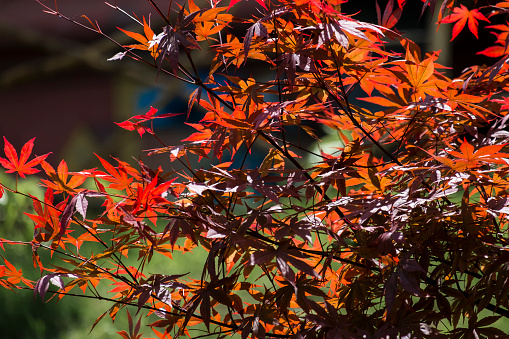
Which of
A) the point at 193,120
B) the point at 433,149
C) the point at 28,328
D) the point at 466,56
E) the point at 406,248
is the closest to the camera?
the point at 406,248

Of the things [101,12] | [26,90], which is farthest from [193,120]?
[26,90]

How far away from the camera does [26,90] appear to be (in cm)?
538

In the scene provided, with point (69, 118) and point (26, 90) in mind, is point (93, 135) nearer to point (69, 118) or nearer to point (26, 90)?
point (69, 118)

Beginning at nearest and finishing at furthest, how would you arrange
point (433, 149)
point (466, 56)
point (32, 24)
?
point (433, 149), point (466, 56), point (32, 24)

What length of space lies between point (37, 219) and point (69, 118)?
4272 millimetres

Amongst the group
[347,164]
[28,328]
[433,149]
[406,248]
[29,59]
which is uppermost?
[29,59]

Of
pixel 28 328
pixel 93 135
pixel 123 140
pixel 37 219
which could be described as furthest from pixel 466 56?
pixel 37 219

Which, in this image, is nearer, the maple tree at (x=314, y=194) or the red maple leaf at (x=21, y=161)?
the maple tree at (x=314, y=194)

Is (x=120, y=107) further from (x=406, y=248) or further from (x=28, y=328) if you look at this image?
(x=406, y=248)

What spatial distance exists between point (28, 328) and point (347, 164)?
6.90 ft

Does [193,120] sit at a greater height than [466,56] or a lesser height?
lesser

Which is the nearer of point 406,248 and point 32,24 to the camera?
point 406,248

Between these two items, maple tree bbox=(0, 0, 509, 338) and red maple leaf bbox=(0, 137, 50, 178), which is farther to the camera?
red maple leaf bbox=(0, 137, 50, 178)

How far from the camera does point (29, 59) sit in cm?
555
